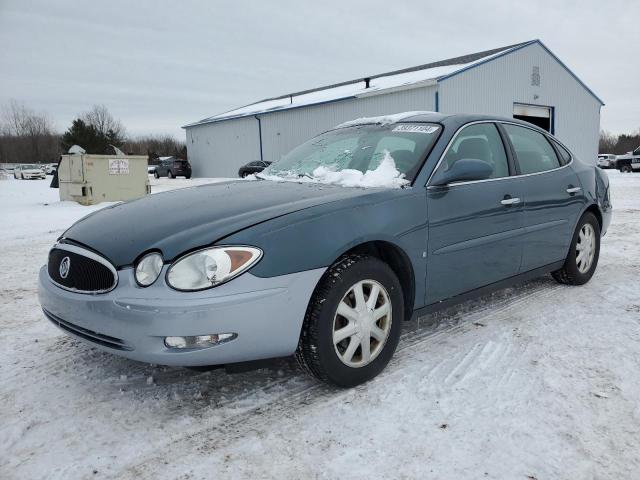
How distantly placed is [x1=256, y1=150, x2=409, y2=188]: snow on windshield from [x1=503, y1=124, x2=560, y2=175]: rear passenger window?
3.88 ft

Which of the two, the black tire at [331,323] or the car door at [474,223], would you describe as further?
the car door at [474,223]

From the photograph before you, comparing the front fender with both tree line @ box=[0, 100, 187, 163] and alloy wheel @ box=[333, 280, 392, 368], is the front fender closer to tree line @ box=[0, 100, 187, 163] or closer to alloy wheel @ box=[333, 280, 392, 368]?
alloy wheel @ box=[333, 280, 392, 368]

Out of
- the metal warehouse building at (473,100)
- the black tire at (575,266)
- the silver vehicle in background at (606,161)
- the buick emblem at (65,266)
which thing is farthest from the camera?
the silver vehicle in background at (606,161)

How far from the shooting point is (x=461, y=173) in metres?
2.89

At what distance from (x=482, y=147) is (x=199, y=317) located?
93.0 inches

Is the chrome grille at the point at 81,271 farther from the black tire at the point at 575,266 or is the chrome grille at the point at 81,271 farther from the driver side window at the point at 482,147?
the black tire at the point at 575,266

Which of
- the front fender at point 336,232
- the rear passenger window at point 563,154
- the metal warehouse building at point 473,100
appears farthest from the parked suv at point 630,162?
the front fender at point 336,232

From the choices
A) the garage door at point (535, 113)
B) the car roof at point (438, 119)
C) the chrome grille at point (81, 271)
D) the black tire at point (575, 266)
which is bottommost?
the black tire at point (575, 266)

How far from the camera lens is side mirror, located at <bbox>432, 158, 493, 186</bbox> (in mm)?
2895

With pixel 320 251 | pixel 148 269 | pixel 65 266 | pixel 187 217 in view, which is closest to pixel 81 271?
pixel 65 266

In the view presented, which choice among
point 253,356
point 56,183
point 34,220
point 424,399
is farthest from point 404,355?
point 56,183

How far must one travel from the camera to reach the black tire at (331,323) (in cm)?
233

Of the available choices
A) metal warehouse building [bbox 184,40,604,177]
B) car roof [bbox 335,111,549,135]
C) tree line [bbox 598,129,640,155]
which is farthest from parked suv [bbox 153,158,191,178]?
tree line [bbox 598,129,640,155]

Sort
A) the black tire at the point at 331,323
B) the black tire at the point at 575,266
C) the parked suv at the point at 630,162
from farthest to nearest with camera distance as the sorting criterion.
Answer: the parked suv at the point at 630,162, the black tire at the point at 575,266, the black tire at the point at 331,323
